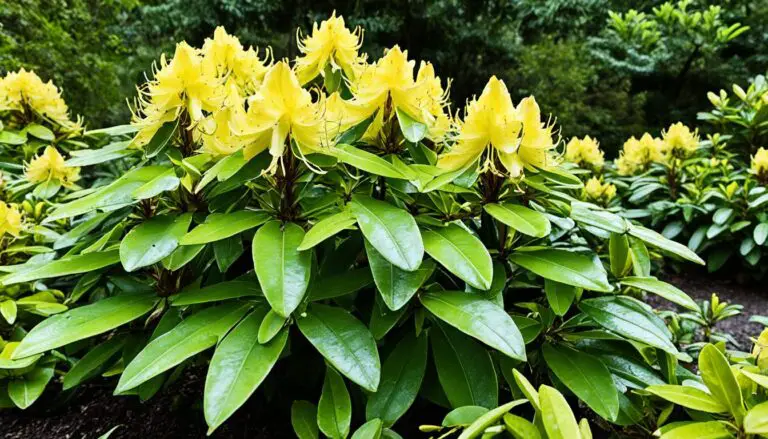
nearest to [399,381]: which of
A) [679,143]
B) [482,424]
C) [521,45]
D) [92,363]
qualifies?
[482,424]

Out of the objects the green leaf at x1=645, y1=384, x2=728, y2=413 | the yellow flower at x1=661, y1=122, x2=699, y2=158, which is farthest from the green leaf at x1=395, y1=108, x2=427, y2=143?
the yellow flower at x1=661, y1=122, x2=699, y2=158

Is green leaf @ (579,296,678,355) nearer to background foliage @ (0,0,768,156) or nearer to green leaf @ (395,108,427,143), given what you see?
green leaf @ (395,108,427,143)

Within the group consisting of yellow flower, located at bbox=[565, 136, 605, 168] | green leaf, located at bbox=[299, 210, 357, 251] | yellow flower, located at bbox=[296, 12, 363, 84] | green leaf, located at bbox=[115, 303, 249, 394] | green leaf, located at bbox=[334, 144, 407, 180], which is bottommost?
yellow flower, located at bbox=[565, 136, 605, 168]

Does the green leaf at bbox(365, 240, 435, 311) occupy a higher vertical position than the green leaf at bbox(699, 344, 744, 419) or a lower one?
higher

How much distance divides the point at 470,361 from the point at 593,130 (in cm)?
681

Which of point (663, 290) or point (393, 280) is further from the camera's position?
point (663, 290)

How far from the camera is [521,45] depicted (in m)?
7.85

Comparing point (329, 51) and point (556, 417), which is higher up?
point (329, 51)

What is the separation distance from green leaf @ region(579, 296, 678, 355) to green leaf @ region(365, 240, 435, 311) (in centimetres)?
37

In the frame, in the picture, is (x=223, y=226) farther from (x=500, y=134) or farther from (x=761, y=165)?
(x=761, y=165)

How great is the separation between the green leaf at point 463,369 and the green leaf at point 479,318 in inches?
4.3

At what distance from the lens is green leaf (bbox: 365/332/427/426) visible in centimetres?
98

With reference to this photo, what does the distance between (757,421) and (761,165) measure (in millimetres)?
2714

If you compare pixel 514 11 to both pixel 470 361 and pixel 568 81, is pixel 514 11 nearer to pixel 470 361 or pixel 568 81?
pixel 568 81
